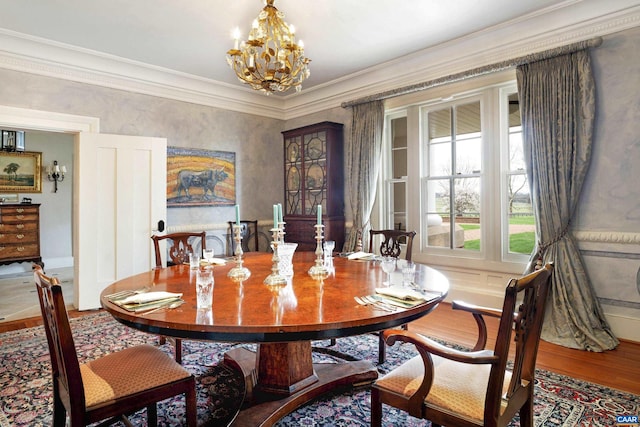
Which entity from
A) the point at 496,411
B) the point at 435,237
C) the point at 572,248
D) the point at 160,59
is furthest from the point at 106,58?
the point at 572,248

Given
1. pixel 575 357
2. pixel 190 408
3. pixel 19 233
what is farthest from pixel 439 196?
pixel 19 233

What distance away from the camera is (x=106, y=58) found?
3900mm

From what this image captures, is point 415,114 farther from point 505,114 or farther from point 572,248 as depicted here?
point 572,248

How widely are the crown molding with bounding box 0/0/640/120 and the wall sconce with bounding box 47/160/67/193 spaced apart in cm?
374

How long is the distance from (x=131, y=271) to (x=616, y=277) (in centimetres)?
463

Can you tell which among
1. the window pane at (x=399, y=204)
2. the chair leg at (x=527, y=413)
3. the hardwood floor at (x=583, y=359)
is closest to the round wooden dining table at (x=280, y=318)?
the chair leg at (x=527, y=413)

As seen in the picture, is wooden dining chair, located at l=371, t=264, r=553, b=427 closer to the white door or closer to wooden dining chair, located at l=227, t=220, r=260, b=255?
the white door

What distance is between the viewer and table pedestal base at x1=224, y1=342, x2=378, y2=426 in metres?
1.74

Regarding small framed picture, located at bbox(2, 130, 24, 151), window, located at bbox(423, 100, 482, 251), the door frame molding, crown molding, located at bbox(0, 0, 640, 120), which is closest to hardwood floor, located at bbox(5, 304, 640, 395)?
window, located at bbox(423, 100, 482, 251)

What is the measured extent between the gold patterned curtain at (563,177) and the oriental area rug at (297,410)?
2.60ft

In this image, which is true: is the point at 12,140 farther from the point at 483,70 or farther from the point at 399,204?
the point at 483,70

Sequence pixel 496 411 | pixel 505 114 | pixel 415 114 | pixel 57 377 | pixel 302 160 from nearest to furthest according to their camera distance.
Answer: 1. pixel 496 411
2. pixel 57 377
3. pixel 505 114
4. pixel 415 114
5. pixel 302 160

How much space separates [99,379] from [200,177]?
359 cm

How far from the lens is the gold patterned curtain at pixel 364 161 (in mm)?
4371
